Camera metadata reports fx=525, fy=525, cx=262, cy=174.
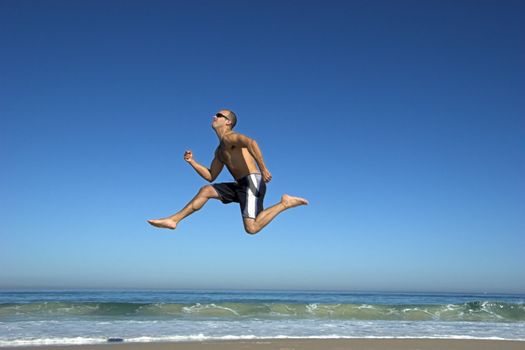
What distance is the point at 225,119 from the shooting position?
6.04 metres

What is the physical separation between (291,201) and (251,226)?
0.72 meters

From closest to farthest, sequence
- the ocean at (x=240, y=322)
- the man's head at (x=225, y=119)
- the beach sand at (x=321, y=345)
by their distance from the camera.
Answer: the man's head at (x=225, y=119), the beach sand at (x=321, y=345), the ocean at (x=240, y=322)

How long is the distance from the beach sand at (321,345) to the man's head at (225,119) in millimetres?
5671

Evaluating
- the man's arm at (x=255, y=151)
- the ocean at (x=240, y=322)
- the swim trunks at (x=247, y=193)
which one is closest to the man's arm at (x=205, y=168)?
→ the swim trunks at (x=247, y=193)

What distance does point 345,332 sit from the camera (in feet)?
46.5

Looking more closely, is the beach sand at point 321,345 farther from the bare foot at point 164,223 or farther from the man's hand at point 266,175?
the man's hand at point 266,175

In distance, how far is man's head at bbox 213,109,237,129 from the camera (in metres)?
6.04

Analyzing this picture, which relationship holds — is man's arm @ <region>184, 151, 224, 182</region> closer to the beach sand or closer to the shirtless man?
the shirtless man

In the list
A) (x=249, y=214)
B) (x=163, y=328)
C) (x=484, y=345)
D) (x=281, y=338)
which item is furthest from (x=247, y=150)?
(x=163, y=328)

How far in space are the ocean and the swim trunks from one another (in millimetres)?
6776

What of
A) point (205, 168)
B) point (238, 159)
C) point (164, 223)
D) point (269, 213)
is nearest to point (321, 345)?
point (269, 213)

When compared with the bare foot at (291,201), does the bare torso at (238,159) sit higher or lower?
higher

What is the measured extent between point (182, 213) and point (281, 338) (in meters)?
6.79

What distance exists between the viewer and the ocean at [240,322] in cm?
1306
